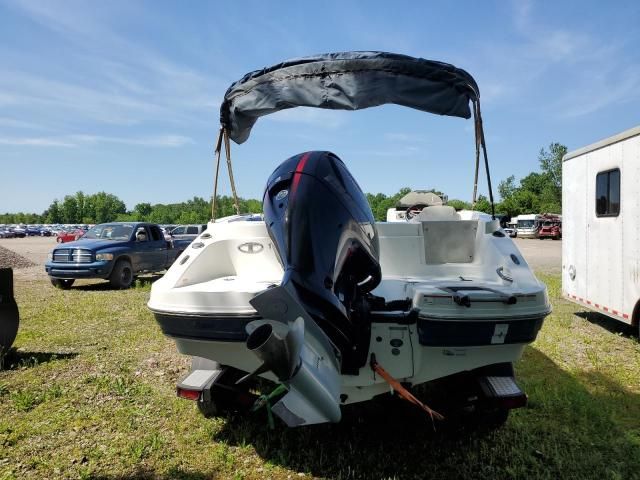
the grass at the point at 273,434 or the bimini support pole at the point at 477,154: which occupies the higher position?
the bimini support pole at the point at 477,154

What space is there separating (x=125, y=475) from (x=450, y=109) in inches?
141

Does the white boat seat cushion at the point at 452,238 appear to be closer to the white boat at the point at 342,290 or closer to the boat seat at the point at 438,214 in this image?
the white boat at the point at 342,290

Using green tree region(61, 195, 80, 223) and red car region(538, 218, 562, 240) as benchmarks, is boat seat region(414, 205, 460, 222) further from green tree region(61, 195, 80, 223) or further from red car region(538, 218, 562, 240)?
green tree region(61, 195, 80, 223)

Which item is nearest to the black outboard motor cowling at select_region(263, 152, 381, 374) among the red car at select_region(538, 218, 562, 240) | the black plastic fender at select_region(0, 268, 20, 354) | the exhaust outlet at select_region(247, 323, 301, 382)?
the exhaust outlet at select_region(247, 323, 301, 382)

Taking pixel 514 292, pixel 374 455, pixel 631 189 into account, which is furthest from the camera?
pixel 631 189

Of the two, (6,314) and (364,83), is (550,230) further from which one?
(6,314)

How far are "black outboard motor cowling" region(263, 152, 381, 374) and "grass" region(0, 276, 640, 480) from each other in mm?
1073

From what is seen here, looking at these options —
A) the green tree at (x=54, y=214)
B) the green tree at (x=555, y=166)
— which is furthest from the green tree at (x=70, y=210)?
the green tree at (x=555, y=166)

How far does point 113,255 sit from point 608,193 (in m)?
10.8

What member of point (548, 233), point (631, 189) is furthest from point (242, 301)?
point (548, 233)

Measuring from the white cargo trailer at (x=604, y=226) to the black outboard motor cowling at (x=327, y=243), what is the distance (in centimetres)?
486

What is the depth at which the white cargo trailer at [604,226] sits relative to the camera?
6.09 meters

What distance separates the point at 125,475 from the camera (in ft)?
10.00

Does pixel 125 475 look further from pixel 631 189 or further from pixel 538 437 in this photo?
pixel 631 189
